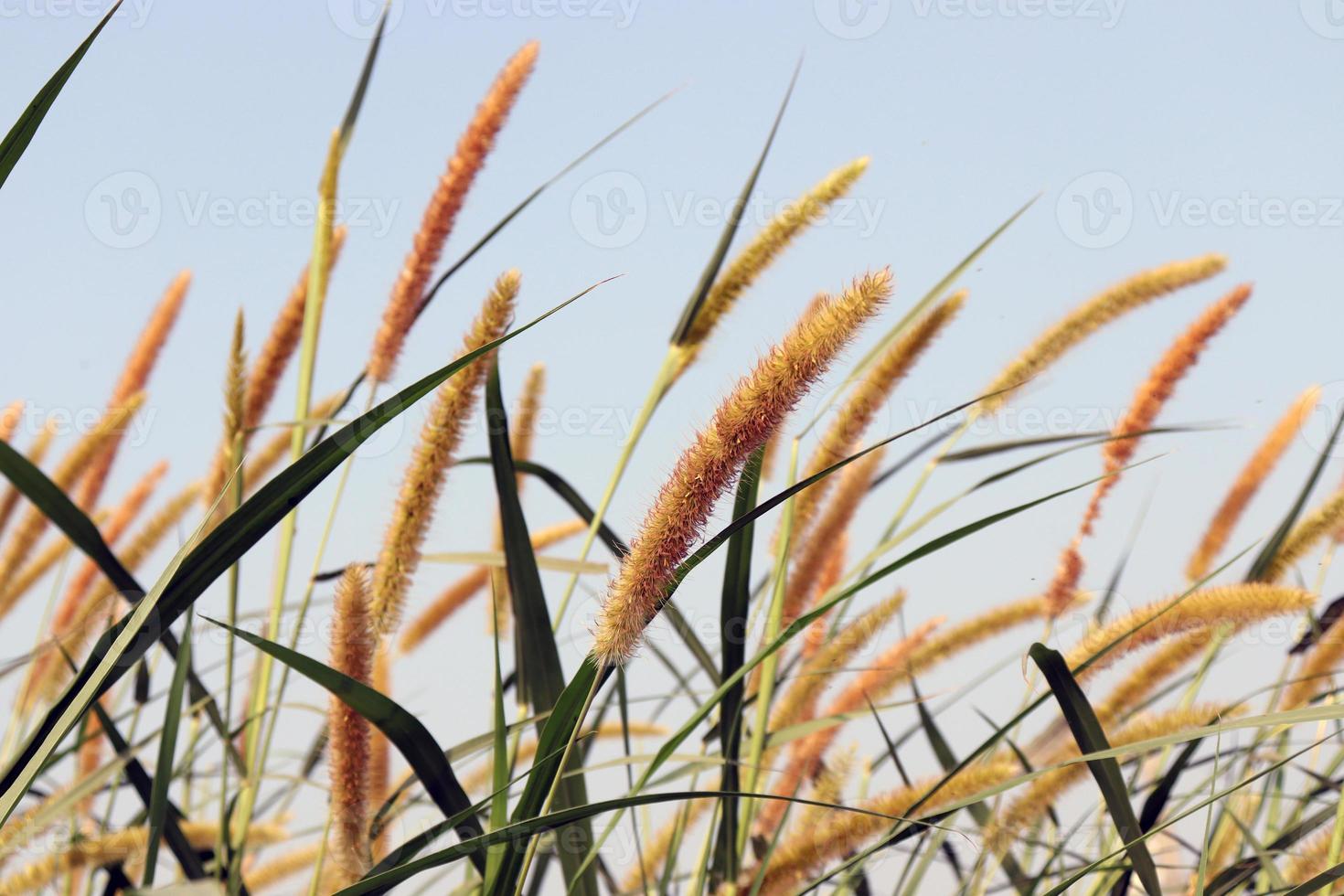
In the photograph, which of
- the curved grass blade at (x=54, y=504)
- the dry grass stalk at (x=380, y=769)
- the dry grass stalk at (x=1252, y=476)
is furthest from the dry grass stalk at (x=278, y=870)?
the dry grass stalk at (x=1252, y=476)

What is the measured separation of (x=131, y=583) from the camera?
3.74 feet

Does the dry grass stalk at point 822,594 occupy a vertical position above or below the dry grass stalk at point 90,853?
above

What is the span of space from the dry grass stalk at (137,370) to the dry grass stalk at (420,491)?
44.0 inches

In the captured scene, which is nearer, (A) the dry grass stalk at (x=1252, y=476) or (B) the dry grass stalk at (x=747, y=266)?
(B) the dry grass stalk at (x=747, y=266)

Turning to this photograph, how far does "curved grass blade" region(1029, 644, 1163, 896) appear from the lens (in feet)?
3.39

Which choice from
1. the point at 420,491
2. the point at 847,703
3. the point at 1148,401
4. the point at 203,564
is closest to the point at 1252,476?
the point at 1148,401

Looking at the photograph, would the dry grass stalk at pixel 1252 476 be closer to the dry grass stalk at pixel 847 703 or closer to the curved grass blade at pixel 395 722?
the dry grass stalk at pixel 847 703

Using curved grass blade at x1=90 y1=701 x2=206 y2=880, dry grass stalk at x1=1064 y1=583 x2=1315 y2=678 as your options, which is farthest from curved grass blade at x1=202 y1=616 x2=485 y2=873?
dry grass stalk at x1=1064 y1=583 x2=1315 y2=678

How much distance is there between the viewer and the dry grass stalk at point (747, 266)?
5.56 feet

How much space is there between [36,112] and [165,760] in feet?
2.08

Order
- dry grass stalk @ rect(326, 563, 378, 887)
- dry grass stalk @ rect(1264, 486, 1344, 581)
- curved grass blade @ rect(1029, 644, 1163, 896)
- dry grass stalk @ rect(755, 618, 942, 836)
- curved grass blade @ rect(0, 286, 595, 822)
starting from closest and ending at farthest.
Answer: curved grass blade @ rect(0, 286, 595, 822)
curved grass blade @ rect(1029, 644, 1163, 896)
dry grass stalk @ rect(326, 563, 378, 887)
dry grass stalk @ rect(1264, 486, 1344, 581)
dry grass stalk @ rect(755, 618, 942, 836)

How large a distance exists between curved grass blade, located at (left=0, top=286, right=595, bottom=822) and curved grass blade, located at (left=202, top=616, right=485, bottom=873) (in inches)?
2.5

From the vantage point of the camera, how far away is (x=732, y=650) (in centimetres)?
122

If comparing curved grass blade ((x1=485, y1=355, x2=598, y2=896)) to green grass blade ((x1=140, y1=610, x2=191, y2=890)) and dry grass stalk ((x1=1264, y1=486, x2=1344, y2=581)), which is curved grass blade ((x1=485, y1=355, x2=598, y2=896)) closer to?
green grass blade ((x1=140, y1=610, x2=191, y2=890))
